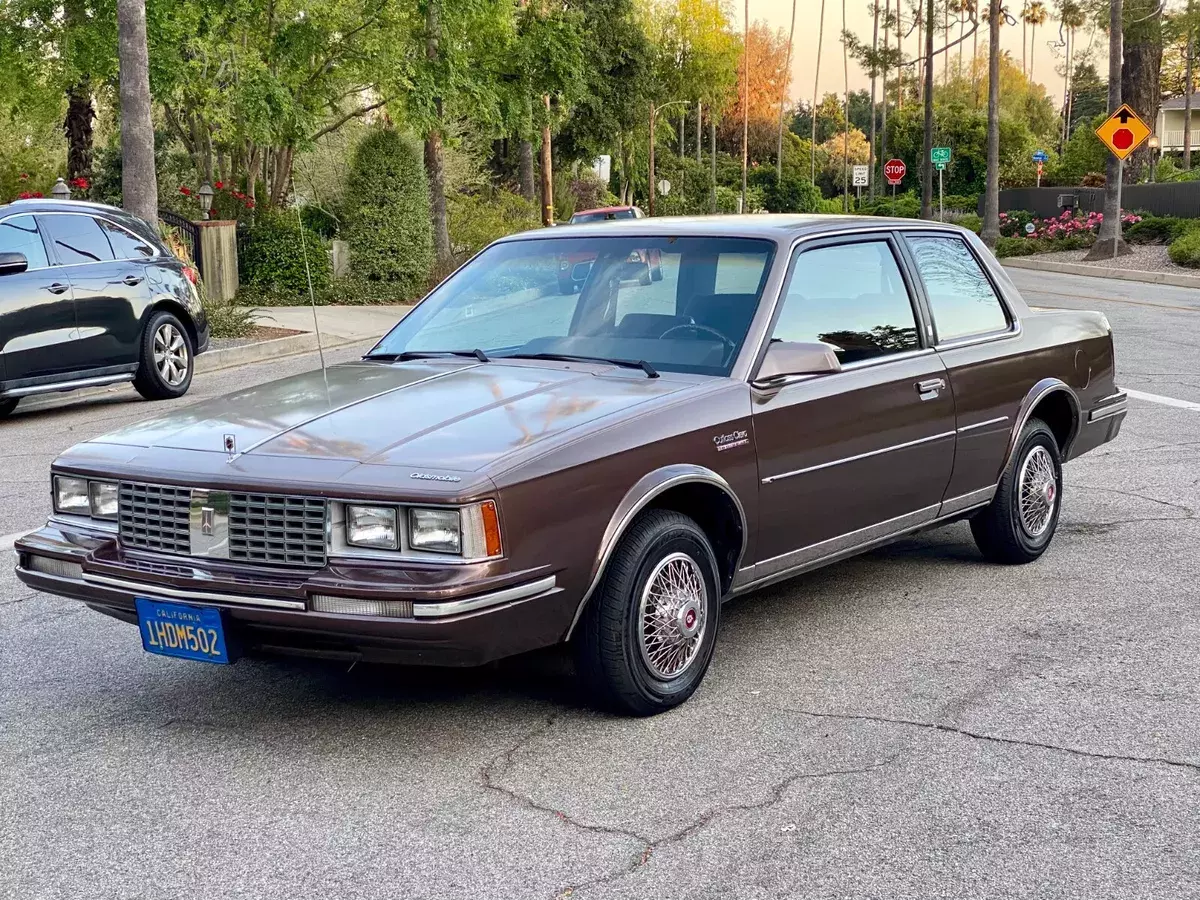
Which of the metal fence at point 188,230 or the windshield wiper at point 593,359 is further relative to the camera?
the metal fence at point 188,230

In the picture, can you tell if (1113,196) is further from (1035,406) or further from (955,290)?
(955,290)

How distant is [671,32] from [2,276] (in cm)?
6729

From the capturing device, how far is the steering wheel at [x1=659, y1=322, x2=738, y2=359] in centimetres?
520

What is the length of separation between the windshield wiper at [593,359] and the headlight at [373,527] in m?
1.32

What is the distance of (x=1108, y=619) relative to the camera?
19.0 ft

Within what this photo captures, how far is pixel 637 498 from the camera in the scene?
4477 millimetres

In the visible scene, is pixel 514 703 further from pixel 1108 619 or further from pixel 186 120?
pixel 186 120

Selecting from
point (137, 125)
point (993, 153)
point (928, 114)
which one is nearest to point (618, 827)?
point (137, 125)

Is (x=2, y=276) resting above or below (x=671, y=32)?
below

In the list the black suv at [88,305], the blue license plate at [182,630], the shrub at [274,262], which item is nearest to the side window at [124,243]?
the black suv at [88,305]

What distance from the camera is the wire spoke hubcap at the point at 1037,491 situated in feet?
21.8

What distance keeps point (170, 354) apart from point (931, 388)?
8.85 m

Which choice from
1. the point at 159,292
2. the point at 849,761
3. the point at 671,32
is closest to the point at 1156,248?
the point at 159,292

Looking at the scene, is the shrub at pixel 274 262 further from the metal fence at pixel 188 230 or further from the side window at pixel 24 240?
the side window at pixel 24 240
